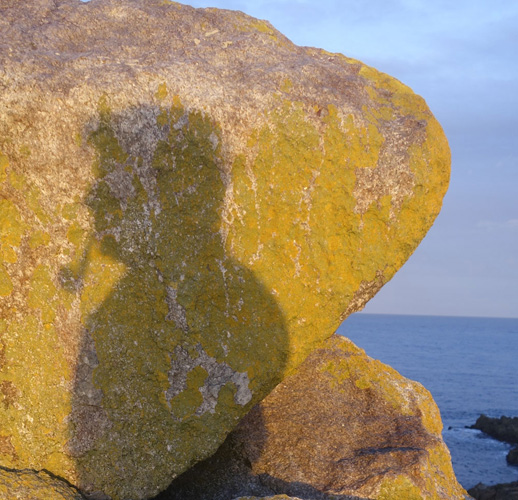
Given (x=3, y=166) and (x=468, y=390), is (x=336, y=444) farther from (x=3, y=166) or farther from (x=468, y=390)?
(x=468, y=390)

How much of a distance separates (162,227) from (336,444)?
319 centimetres

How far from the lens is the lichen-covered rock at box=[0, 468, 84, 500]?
14.7 feet

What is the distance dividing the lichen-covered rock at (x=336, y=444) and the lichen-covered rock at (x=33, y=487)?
1.49 metres

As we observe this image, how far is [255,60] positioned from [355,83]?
1.11 meters

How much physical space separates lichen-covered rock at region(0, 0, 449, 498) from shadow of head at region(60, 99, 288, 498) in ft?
0.04

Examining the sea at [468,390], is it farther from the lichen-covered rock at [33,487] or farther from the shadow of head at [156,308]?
the lichen-covered rock at [33,487]

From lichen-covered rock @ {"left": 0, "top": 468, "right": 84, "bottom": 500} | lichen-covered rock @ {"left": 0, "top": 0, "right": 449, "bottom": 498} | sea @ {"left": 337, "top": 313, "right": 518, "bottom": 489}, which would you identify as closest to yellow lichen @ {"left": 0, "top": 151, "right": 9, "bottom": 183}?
lichen-covered rock @ {"left": 0, "top": 0, "right": 449, "bottom": 498}

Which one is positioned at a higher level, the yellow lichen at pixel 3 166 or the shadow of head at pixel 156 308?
the yellow lichen at pixel 3 166

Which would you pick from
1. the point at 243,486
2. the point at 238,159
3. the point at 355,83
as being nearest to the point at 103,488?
the point at 243,486

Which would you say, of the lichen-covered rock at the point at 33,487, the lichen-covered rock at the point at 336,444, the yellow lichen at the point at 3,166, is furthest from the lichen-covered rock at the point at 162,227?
the lichen-covered rock at the point at 336,444

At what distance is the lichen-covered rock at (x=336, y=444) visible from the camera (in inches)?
225

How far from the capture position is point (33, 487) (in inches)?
183

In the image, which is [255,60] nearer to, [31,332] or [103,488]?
[31,332]

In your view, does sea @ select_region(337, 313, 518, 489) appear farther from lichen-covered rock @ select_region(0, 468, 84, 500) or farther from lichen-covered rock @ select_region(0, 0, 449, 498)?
lichen-covered rock @ select_region(0, 468, 84, 500)
